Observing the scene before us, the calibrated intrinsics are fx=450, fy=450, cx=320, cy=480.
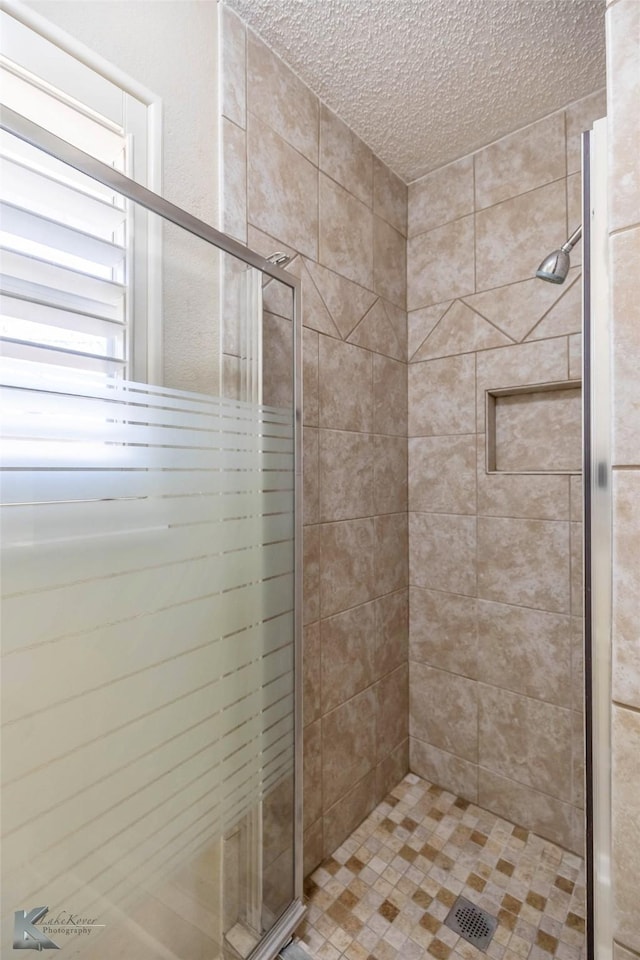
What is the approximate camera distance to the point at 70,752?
0.64m

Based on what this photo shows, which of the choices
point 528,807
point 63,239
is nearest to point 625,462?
point 63,239

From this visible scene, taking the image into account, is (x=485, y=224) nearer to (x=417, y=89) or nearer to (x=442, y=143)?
(x=442, y=143)

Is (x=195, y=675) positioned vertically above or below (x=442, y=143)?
below

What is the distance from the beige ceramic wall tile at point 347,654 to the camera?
1.41m

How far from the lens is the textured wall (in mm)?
558

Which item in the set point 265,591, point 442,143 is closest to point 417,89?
point 442,143

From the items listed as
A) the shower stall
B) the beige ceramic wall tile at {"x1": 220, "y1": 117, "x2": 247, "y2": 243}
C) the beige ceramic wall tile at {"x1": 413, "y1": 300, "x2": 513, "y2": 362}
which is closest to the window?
the shower stall

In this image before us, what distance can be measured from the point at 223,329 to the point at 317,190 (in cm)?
77

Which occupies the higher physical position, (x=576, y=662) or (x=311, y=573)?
(x=311, y=573)

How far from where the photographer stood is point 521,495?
154 cm

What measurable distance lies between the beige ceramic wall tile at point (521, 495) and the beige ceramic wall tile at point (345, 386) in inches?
17.6

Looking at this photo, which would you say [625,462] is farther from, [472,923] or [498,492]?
[472,923]

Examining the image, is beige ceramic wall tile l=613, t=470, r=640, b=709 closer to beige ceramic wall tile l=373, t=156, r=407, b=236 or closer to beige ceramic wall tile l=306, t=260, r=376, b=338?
beige ceramic wall tile l=306, t=260, r=376, b=338

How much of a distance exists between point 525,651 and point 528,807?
1.68ft
